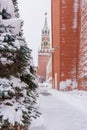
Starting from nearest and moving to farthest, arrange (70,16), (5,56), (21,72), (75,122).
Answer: (5,56), (21,72), (75,122), (70,16)

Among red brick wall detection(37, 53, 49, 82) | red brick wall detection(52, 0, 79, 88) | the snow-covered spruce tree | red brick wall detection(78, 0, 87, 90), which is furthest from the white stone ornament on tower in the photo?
red brick wall detection(37, 53, 49, 82)

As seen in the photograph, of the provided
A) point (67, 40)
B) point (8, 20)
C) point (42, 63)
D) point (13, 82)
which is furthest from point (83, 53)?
point (42, 63)

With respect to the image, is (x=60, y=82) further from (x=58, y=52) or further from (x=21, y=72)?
(x=21, y=72)

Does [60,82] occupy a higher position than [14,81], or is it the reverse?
[14,81]

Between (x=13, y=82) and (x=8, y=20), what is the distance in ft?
2.36

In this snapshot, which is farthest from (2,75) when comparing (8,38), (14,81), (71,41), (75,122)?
(71,41)

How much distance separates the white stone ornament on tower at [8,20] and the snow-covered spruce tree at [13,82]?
0.8 inches

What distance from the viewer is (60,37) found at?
30906 millimetres

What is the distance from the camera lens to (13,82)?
9.70 feet

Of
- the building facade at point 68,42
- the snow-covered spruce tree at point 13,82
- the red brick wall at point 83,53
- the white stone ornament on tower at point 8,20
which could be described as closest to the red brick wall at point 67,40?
the building facade at point 68,42

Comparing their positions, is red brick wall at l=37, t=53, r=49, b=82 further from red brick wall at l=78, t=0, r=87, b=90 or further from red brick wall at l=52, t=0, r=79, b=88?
red brick wall at l=78, t=0, r=87, b=90

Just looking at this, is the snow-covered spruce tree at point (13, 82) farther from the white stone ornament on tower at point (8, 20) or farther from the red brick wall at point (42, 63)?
the red brick wall at point (42, 63)

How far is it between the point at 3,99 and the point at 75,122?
672 centimetres

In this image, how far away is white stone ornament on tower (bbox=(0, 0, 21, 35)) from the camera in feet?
10.6
